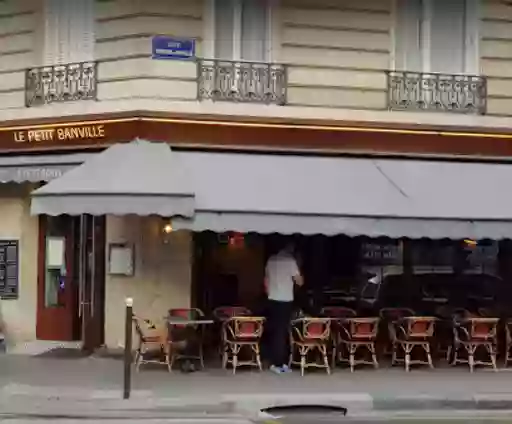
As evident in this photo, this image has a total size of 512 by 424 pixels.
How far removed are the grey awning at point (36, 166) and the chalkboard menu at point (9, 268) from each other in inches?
57.9

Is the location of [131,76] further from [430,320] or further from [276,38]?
[430,320]

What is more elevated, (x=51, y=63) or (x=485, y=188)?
(x=51, y=63)

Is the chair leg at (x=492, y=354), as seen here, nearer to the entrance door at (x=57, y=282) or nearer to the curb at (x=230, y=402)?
the curb at (x=230, y=402)

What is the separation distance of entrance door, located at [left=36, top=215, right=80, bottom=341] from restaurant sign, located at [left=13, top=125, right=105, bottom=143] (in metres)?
1.50

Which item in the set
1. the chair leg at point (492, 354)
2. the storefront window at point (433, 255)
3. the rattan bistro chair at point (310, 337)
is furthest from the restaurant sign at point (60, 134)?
the chair leg at point (492, 354)

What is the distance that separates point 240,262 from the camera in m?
14.3

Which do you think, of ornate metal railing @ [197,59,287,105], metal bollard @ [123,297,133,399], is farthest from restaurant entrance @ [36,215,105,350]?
metal bollard @ [123,297,133,399]

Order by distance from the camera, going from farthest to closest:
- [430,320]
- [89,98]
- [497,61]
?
[497,61] → [89,98] → [430,320]

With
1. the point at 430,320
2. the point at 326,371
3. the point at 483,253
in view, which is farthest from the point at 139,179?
the point at 483,253

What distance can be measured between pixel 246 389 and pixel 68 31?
6.42m

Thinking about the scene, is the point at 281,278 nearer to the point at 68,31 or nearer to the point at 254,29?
the point at 254,29

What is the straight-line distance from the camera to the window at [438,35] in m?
14.8

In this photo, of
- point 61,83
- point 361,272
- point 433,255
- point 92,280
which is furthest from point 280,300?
point 61,83

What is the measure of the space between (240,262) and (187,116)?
7.92ft
